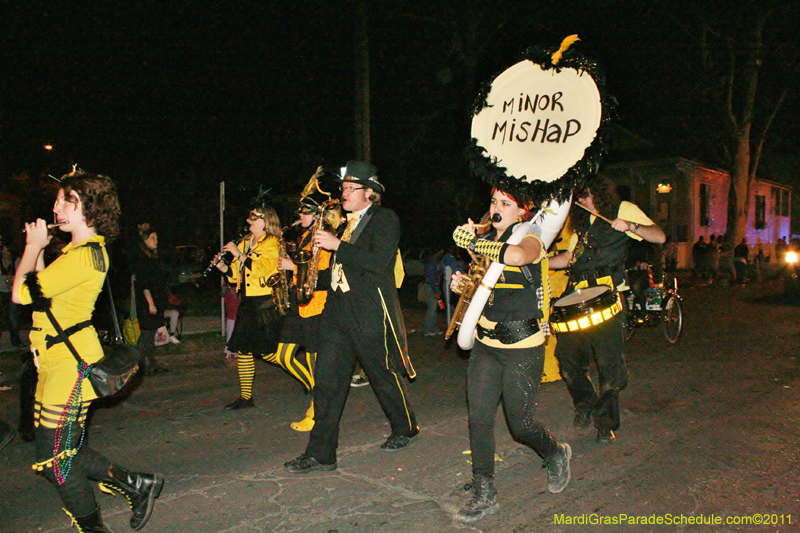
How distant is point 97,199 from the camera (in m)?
3.49

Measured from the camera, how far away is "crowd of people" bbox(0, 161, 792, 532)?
3.34 m

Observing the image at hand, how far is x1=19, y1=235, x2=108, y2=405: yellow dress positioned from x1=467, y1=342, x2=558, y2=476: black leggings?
217 cm

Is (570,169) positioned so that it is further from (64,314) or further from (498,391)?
(64,314)

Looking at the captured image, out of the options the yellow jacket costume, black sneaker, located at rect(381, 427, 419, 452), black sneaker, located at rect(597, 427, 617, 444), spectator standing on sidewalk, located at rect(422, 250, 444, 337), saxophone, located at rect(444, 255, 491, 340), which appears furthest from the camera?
spectator standing on sidewalk, located at rect(422, 250, 444, 337)

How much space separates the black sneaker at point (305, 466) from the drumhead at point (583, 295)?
2189 millimetres

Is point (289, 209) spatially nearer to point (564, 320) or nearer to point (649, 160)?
point (649, 160)

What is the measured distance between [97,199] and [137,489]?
168 cm

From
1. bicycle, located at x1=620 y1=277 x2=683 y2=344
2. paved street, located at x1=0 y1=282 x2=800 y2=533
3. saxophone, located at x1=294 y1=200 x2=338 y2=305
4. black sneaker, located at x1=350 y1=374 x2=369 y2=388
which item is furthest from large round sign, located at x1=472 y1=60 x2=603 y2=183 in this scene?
bicycle, located at x1=620 y1=277 x2=683 y2=344

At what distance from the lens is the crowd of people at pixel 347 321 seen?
3.34 metres

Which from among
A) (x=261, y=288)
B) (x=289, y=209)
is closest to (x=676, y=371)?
(x=261, y=288)

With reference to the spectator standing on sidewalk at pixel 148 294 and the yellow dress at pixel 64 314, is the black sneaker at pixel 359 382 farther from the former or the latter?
the yellow dress at pixel 64 314

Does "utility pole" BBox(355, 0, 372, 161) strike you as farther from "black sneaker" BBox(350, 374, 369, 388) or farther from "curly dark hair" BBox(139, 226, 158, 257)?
"black sneaker" BBox(350, 374, 369, 388)

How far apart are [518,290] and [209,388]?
4.91 m

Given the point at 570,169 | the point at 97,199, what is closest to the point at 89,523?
the point at 97,199
